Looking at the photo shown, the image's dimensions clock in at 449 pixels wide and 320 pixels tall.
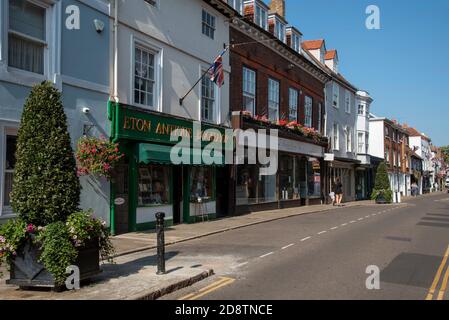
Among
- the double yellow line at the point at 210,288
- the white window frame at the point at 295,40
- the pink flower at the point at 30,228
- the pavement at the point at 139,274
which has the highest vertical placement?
the white window frame at the point at 295,40

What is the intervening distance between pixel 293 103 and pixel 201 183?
11.9m

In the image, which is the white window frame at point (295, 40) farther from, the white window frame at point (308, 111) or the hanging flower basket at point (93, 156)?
the hanging flower basket at point (93, 156)

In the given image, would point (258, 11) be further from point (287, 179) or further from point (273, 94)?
point (287, 179)

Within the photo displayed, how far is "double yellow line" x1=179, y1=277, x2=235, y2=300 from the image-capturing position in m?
6.92

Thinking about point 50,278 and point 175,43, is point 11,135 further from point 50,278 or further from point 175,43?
point 175,43

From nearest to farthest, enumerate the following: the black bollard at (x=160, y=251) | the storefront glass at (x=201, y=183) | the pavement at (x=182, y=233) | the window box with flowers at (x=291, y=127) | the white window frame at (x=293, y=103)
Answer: the black bollard at (x=160, y=251)
the pavement at (x=182, y=233)
the storefront glass at (x=201, y=183)
the window box with flowers at (x=291, y=127)
the white window frame at (x=293, y=103)

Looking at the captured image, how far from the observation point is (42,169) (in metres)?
6.99

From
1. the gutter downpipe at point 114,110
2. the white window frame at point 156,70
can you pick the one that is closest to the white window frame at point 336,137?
the white window frame at point 156,70

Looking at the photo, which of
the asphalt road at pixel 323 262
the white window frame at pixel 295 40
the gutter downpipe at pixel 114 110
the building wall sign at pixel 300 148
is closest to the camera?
the asphalt road at pixel 323 262

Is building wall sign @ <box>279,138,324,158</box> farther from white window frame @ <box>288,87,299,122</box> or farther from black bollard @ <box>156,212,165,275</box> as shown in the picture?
black bollard @ <box>156,212,165,275</box>

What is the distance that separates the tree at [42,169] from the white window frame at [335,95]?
31.5 metres

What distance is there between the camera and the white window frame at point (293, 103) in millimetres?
27797

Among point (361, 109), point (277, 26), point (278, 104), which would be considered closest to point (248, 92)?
point (278, 104)
